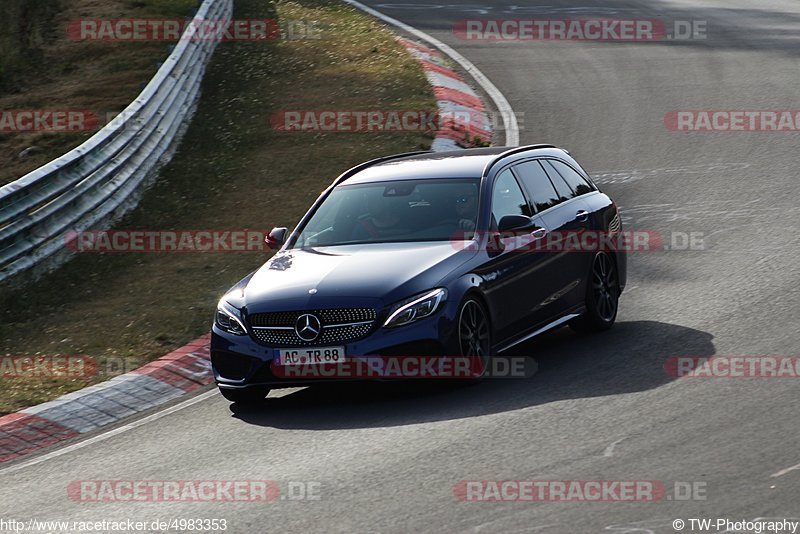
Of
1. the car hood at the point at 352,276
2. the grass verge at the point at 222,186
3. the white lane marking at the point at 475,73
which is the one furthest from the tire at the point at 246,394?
the white lane marking at the point at 475,73

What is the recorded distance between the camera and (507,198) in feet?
34.6

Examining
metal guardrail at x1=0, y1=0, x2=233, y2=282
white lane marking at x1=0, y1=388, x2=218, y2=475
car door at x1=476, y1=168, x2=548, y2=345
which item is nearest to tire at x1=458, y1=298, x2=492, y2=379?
car door at x1=476, y1=168, x2=548, y2=345

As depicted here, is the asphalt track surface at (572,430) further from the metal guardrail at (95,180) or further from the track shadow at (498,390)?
the metal guardrail at (95,180)

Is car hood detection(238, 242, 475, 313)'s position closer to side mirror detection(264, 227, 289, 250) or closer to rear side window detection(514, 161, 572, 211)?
side mirror detection(264, 227, 289, 250)

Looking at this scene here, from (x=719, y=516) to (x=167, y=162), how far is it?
534 inches

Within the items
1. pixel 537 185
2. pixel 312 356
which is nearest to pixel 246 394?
pixel 312 356

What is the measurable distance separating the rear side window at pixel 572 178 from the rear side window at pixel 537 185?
22cm

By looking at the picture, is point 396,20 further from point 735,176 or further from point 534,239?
point 534,239

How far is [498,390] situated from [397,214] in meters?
1.78

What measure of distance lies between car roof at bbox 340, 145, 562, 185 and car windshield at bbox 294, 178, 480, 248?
0.10 meters

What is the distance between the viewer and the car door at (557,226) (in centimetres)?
1062

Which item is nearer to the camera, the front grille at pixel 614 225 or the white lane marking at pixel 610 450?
the white lane marking at pixel 610 450

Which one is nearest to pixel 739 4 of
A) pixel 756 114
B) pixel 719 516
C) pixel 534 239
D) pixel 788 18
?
pixel 788 18

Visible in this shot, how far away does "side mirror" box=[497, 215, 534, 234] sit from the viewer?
32.7 feet
